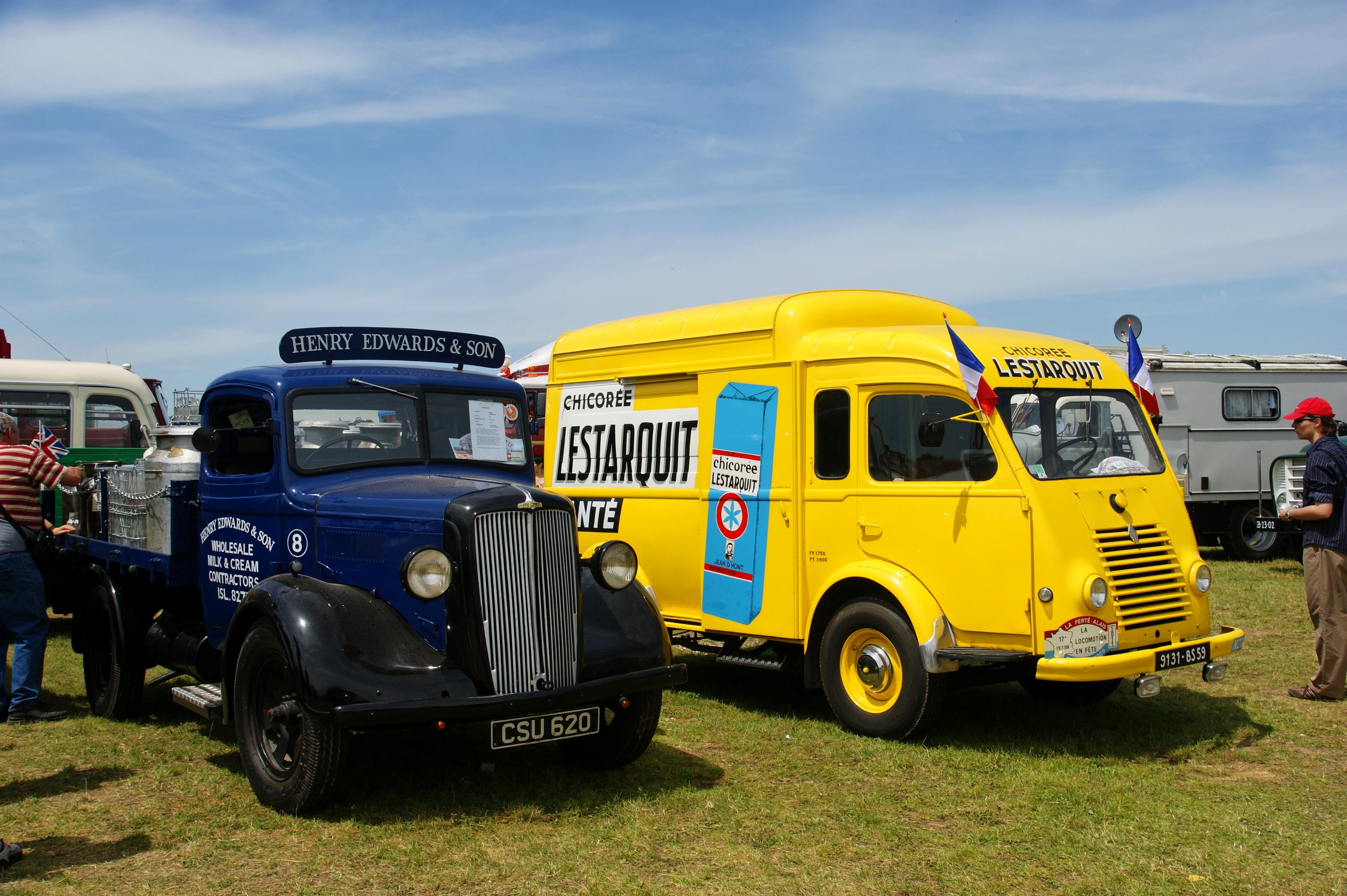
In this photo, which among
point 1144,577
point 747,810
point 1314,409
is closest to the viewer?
point 747,810

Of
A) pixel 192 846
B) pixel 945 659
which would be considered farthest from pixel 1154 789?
pixel 192 846

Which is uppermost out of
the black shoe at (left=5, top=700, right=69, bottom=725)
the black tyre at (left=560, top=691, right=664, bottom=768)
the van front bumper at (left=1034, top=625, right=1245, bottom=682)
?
the van front bumper at (left=1034, top=625, right=1245, bottom=682)

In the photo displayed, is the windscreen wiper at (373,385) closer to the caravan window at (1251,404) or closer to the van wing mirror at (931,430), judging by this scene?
the van wing mirror at (931,430)

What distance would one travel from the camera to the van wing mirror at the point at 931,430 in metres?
6.97

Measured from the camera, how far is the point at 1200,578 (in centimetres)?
690

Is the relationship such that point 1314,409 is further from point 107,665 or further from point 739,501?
point 107,665

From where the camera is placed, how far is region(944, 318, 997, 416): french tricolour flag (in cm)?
666

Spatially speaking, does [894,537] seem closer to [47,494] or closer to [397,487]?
[397,487]

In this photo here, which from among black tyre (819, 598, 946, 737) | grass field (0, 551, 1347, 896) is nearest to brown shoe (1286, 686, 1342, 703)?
grass field (0, 551, 1347, 896)

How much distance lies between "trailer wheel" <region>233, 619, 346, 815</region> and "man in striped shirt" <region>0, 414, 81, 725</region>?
2.63m

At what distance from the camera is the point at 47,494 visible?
35.8 feet

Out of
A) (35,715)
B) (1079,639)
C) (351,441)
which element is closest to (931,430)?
(1079,639)

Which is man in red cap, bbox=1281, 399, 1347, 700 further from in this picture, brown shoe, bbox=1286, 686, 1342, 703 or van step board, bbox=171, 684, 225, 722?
van step board, bbox=171, 684, 225, 722

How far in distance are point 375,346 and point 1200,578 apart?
5407 mm
